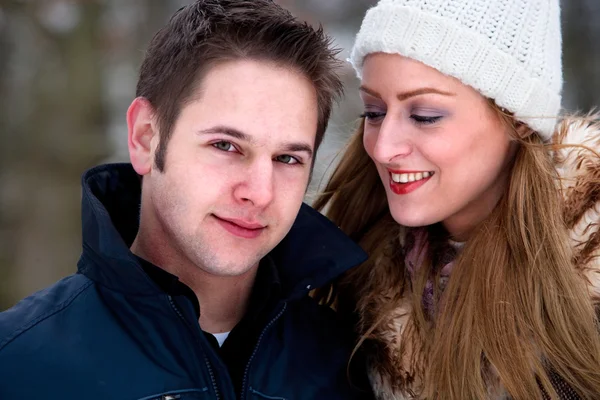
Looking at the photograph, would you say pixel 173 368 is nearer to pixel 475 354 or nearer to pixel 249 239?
pixel 249 239

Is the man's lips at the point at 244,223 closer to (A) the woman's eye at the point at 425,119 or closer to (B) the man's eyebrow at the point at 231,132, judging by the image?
(B) the man's eyebrow at the point at 231,132

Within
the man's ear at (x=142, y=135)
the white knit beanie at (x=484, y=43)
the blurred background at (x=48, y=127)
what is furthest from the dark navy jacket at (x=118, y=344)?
the blurred background at (x=48, y=127)

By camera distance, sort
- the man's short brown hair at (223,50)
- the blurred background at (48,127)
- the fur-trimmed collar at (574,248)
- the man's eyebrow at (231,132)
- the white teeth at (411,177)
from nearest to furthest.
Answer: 1. the man's eyebrow at (231,132)
2. the man's short brown hair at (223,50)
3. the fur-trimmed collar at (574,248)
4. the white teeth at (411,177)
5. the blurred background at (48,127)

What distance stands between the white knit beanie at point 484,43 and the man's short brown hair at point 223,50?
0.84 ft

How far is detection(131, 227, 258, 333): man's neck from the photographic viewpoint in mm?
2447

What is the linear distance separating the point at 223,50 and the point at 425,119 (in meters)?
0.74

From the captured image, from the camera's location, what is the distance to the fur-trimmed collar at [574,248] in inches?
99.3

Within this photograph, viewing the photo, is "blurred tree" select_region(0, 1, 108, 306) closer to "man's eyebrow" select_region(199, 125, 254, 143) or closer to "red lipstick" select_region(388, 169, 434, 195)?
"red lipstick" select_region(388, 169, 434, 195)

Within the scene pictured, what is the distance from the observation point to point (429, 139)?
2.56m

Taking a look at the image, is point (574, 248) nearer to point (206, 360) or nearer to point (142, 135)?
point (206, 360)

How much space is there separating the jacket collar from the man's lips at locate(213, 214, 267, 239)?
27cm

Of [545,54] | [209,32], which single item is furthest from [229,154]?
[545,54]

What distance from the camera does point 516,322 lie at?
252cm

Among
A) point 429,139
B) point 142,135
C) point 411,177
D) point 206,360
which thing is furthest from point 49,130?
point 206,360
